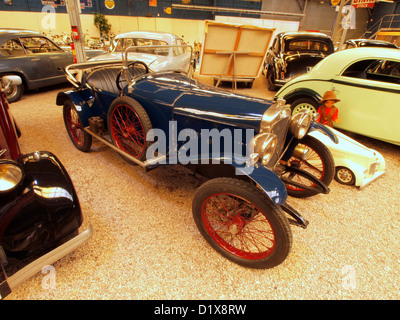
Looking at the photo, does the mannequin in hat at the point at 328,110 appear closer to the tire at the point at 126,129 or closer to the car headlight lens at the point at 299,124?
the car headlight lens at the point at 299,124

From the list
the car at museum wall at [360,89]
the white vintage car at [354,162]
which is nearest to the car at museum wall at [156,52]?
the car at museum wall at [360,89]

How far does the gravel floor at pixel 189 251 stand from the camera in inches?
61.9

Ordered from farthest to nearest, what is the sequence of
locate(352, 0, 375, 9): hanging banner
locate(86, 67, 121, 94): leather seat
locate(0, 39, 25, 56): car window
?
locate(352, 0, 375, 9): hanging banner
locate(0, 39, 25, 56): car window
locate(86, 67, 121, 94): leather seat

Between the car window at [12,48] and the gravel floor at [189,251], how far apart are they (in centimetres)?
421

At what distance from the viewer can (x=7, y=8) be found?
1078 cm

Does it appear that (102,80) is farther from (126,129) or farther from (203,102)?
(203,102)

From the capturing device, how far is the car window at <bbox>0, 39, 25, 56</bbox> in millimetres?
4972

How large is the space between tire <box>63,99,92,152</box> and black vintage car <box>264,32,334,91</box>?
5038 millimetres

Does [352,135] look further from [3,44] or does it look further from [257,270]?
[3,44]

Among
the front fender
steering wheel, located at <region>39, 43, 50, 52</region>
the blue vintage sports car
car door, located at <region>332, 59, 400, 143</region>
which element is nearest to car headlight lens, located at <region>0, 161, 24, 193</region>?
the blue vintage sports car

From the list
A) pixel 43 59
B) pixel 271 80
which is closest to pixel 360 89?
pixel 271 80

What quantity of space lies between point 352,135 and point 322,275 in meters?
3.24

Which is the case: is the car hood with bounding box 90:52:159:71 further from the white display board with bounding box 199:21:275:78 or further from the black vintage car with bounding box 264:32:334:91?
the black vintage car with bounding box 264:32:334:91

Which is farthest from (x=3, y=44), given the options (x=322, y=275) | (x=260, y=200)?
(x=322, y=275)
